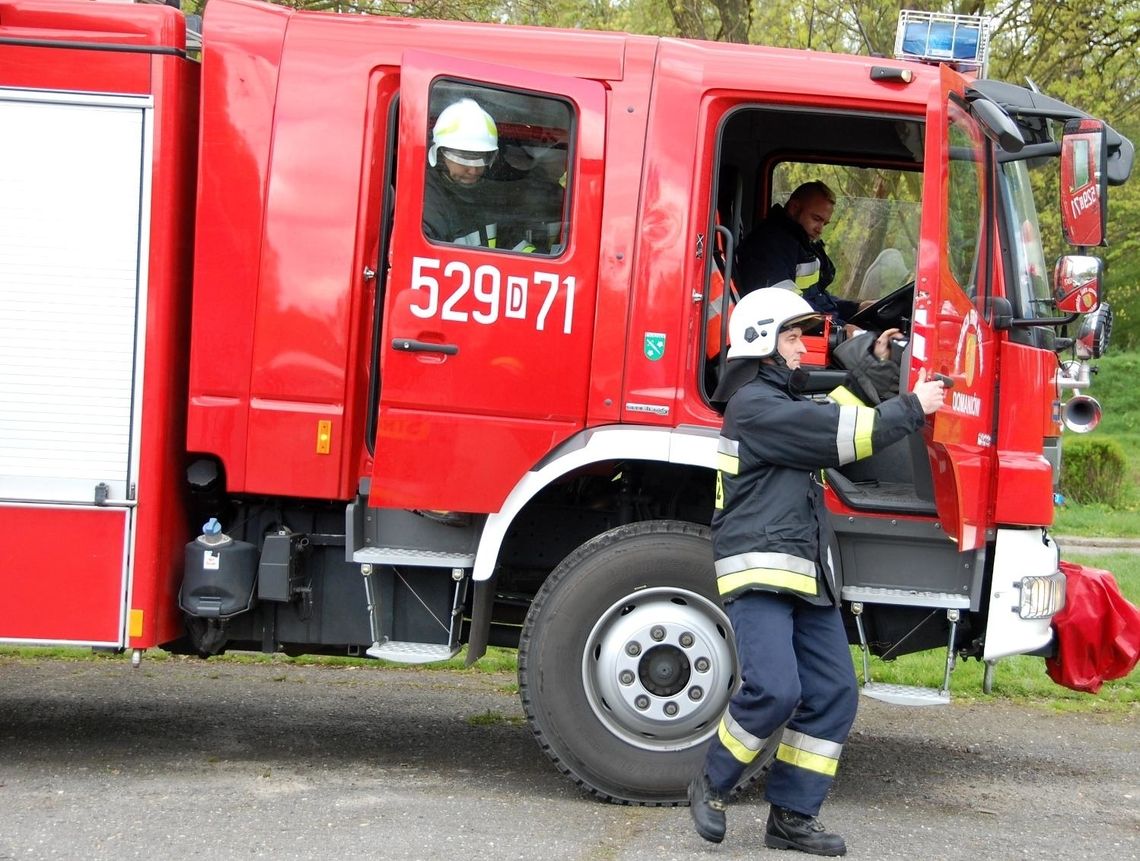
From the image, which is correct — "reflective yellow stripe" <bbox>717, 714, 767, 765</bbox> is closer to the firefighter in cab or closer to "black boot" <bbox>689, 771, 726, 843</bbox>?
"black boot" <bbox>689, 771, 726, 843</bbox>

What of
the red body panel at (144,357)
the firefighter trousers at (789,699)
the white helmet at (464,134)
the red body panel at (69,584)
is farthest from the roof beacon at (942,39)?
the red body panel at (69,584)

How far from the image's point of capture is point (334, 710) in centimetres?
651

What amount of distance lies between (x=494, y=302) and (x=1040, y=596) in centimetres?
219

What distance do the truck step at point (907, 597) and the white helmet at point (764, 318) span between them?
1.01 meters

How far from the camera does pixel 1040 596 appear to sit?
195 inches

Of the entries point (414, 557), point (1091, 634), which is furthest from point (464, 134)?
point (1091, 634)

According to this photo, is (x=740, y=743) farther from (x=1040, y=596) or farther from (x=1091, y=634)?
(x=1091, y=634)

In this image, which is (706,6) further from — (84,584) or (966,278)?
(84,584)

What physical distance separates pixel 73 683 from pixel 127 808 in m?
2.37

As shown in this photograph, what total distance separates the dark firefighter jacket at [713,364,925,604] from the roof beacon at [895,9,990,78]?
1392mm

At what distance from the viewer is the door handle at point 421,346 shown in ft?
15.5

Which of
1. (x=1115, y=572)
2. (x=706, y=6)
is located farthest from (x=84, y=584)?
(x=706, y=6)

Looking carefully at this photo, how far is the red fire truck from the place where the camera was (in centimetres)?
482

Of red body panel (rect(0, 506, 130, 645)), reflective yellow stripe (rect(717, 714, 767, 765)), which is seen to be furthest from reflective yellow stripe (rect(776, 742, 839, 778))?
red body panel (rect(0, 506, 130, 645))
